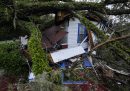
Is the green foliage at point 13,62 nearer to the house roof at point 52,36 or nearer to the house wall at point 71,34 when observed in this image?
the house roof at point 52,36

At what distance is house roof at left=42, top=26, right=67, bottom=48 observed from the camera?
15444 millimetres

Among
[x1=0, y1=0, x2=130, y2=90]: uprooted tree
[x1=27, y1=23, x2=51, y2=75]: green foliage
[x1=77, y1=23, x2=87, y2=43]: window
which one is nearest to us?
[x1=27, y1=23, x2=51, y2=75]: green foliage

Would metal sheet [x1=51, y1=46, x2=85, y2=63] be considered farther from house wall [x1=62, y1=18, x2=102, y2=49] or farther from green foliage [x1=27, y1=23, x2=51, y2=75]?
green foliage [x1=27, y1=23, x2=51, y2=75]

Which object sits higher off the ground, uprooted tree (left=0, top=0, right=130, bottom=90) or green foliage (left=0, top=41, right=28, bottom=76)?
uprooted tree (left=0, top=0, right=130, bottom=90)

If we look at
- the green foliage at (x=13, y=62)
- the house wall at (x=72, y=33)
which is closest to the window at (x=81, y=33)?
the house wall at (x=72, y=33)

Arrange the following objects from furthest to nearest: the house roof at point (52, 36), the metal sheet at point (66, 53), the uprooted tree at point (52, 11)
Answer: the house roof at point (52, 36) → the metal sheet at point (66, 53) → the uprooted tree at point (52, 11)

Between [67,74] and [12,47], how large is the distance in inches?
355

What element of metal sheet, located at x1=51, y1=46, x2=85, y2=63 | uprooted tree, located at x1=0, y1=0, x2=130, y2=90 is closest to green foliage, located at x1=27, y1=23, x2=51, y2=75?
uprooted tree, located at x1=0, y1=0, x2=130, y2=90

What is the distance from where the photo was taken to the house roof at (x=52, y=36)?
15444 millimetres

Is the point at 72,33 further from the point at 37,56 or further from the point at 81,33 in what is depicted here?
the point at 37,56

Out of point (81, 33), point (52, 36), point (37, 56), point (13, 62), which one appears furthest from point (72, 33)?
point (37, 56)

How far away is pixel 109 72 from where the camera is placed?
12.4 meters

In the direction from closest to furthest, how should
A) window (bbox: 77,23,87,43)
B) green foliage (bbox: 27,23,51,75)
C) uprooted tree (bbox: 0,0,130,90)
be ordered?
green foliage (bbox: 27,23,51,75) → uprooted tree (bbox: 0,0,130,90) → window (bbox: 77,23,87,43)

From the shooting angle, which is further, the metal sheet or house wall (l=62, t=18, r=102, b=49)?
house wall (l=62, t=18, r=102, b=49)
